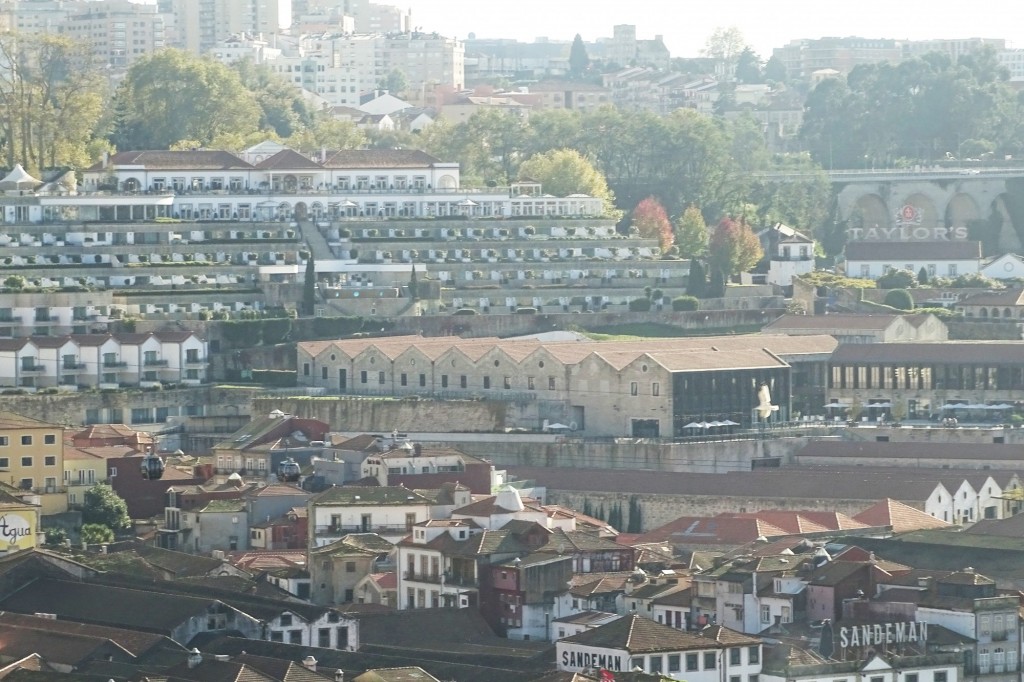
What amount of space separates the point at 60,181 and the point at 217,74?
83.9 ft

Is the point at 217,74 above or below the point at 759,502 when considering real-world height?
above

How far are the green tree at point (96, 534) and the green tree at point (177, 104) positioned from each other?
57.3m

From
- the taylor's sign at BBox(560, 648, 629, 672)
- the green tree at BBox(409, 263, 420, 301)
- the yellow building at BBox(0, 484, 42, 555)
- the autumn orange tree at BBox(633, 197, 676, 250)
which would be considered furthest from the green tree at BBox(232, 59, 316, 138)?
the taylor's sign at BBox(560, 648, 629, 672)

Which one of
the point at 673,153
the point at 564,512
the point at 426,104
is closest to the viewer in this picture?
the point at 564,512

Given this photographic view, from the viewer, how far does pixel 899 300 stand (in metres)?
124

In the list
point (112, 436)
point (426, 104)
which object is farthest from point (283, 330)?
point (426, 104)

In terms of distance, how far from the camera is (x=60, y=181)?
12712cm

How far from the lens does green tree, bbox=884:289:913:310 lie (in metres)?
124

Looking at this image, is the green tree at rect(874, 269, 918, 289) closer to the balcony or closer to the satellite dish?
the satellite dish

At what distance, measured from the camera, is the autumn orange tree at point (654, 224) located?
441 feet

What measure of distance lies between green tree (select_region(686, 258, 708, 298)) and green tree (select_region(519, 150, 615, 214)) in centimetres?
1288

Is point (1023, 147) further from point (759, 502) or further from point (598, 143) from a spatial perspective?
point (759, 502)

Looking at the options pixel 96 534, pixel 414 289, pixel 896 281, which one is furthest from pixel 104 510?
pixel 896 281

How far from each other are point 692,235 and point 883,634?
65.0 m
